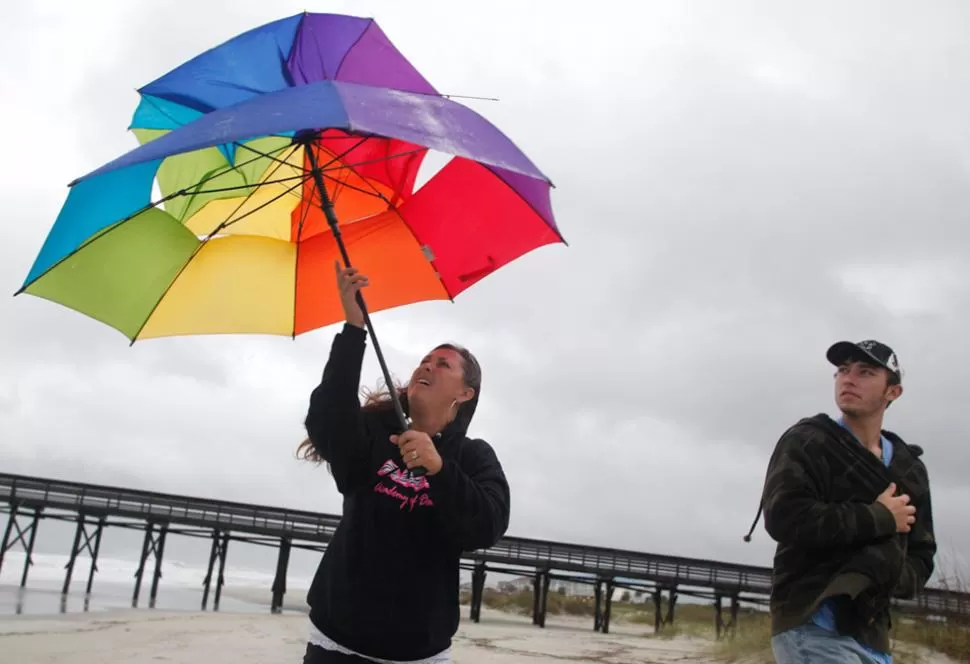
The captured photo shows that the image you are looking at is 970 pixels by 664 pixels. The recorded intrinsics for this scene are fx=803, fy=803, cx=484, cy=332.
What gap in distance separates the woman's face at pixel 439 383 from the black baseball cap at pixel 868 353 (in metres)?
1.36

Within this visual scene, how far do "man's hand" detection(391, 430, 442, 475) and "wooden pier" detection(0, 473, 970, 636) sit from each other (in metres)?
23.8

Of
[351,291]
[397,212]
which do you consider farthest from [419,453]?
[397,212]

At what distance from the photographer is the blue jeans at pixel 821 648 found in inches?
97.9

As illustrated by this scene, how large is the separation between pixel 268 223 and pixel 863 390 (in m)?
2.48

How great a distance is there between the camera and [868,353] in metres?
2.87

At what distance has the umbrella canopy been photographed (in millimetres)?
3014

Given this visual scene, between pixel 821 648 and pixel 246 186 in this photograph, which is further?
pixel 246 186

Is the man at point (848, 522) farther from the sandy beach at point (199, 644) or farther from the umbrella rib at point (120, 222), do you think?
the sandy beach at point (199, 644)

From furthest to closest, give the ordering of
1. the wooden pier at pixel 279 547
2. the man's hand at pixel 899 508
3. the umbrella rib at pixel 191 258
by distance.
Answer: the wooden pier at pixel 279 547 → the umbrella rib at pixel 191 258 → the man's hand at pixel 899 508

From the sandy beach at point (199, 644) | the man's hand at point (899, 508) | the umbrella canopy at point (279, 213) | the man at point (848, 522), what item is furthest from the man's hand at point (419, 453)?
the sandy beach at point (199, 644)

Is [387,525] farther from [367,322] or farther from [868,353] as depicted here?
[868,353]

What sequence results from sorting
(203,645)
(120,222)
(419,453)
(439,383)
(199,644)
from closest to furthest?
(419,453) → (439,383) → (120,222) → (203,645) → (199,644)

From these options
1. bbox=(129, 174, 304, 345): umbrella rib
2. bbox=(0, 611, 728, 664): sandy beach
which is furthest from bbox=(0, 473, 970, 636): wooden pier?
bbox=(129, 174, 304, 345): umbrella rib

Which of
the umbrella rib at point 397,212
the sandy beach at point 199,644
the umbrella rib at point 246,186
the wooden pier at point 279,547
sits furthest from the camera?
the wooden pier at point 279,547
